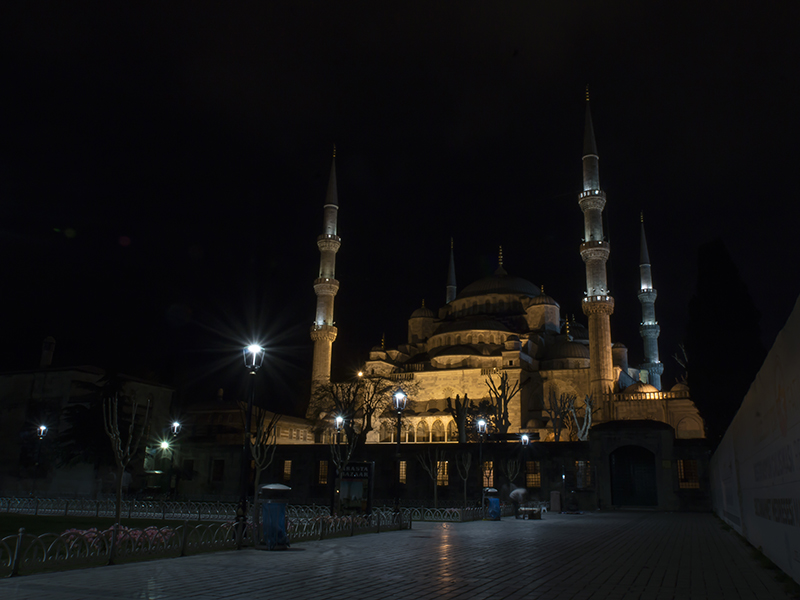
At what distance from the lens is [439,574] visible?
8.17 m

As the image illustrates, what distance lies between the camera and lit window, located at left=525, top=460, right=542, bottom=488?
30.7m

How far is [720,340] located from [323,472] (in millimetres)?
20958

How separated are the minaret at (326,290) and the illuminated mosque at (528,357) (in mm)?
86

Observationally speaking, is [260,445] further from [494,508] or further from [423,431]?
[423,431]

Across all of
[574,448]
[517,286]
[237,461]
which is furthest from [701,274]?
[517,286]

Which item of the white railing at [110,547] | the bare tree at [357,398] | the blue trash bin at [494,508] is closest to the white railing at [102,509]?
the blue trash bin at [494,508]

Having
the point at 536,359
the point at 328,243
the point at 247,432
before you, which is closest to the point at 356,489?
the point at 247,432

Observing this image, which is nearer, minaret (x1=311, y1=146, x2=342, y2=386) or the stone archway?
the stone archway

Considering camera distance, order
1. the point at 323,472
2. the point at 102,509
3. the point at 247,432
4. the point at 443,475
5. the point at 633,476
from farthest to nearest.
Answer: the point at 323,472
the point at 443,475
the point at 633,476
the point at 102,509
the point at 247,432

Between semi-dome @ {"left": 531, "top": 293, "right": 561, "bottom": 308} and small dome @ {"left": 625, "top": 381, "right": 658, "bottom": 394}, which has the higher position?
semi-dome @ {"left": 531, "top": 293, "right": 561, "bottom": 308}

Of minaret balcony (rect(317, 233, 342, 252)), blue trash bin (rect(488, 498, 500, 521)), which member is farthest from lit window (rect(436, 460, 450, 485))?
minaret balcony (rect(317, 233, 342, 252))

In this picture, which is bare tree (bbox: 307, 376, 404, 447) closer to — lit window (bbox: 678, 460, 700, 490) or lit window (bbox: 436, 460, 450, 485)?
lit window (bbox: 436, 460, 450, 485)

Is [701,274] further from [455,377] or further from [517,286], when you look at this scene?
[517,286]

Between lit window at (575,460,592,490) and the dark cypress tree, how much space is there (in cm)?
547
